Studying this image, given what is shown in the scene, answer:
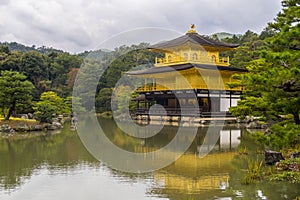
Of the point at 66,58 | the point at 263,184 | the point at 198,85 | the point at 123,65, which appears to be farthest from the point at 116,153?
the point at 66,58

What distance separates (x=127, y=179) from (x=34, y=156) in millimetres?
4899

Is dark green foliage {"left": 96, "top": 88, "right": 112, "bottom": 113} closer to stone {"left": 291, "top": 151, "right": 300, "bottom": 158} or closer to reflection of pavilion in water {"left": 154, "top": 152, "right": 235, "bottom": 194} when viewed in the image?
reflection of pavilion in water {"left": 154, "top": 152, "right": 235, "bottom": 194}

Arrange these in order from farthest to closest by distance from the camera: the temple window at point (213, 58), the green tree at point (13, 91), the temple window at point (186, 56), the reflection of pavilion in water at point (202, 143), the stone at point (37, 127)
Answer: the temple window at point (213, 58)
the temple window at point (186, 56)
the stone at point (37, 127)
the green tree at point (13, 91)
the reflection of pavilion in water at point (202, 143)

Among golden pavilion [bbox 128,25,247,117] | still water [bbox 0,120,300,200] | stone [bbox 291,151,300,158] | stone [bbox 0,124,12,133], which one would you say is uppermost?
golden pavilion [bbox 128,25,247,117]

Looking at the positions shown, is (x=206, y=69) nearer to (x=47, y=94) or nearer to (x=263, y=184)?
(x=47, y=94)

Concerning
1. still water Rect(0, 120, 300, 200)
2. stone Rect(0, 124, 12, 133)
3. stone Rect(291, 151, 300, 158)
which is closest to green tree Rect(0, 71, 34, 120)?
stone Rect(0, 124, 12, 133)

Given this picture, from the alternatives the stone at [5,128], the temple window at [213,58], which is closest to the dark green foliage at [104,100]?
the temple window at [213,58]

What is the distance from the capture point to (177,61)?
26781 millimetres

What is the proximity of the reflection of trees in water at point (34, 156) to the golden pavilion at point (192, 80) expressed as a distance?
10.9m

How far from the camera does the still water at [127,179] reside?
6.66 metres

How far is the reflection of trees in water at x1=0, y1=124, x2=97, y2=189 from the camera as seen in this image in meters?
8.66

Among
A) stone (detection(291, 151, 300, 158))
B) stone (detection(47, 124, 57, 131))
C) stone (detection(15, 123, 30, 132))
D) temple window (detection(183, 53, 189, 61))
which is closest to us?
stone (detection(291, 151, 300, 158))

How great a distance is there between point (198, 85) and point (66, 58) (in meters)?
26.5

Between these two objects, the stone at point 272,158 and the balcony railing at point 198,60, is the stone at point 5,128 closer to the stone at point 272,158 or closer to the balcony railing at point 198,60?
the balcony railing at point 198,60
